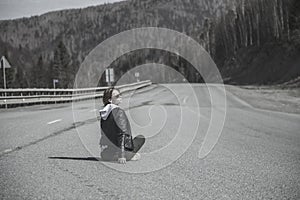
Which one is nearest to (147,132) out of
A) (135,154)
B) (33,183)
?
(135,154)

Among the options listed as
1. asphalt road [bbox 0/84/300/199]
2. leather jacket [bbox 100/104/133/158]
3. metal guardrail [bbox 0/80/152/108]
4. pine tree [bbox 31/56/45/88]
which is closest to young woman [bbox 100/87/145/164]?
leather jacket [bbox 100/104/133/158]

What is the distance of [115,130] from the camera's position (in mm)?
7070

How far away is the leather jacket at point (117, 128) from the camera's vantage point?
700 centimetres

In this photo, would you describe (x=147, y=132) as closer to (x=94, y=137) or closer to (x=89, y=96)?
(x=94, y=137)

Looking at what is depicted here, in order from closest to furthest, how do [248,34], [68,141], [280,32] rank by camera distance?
[68,141], [280,32], [248,34]

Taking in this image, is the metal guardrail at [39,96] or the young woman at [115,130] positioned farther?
the metal guardrail at [39,96]

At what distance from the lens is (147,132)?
11.4 m

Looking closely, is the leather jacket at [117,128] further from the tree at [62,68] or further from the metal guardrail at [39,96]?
the tree at [62,68]

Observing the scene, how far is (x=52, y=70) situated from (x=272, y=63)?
5247 centimetres

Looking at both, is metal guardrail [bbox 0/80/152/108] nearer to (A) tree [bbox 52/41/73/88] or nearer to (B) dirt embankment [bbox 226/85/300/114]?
(B) dirt embankment [bbox 226/85/300/114]

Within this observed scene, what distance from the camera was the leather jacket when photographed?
23.0ft

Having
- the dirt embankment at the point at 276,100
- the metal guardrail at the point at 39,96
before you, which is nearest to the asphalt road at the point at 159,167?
the dirt embankment at the point at 276,100

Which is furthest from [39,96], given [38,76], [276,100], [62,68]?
[38,76]

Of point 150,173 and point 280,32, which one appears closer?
point 150,173
